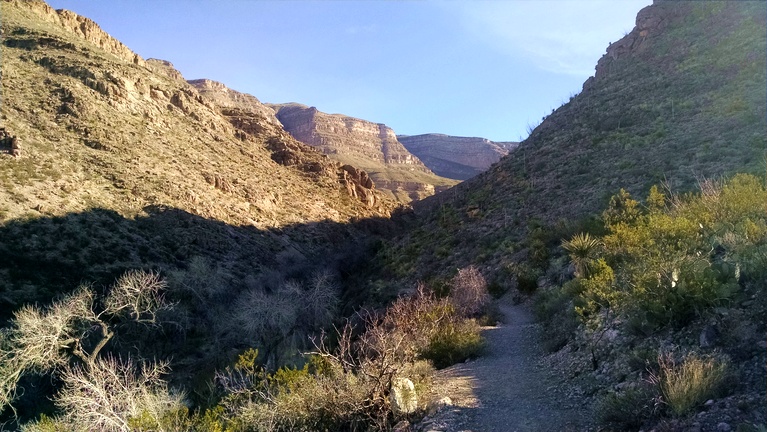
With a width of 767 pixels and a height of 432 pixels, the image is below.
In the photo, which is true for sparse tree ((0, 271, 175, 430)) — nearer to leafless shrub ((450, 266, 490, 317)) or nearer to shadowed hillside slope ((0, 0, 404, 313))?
shadowed hillside slope ((0, 0, 404, 313))

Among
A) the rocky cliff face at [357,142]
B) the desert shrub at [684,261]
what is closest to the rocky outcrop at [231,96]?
the rocky cliff face at [357,142]

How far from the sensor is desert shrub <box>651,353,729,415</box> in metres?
4.64

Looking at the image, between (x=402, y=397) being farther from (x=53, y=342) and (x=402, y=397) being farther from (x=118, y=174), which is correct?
(x=118, y=174)

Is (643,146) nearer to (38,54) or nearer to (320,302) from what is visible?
(320,302)

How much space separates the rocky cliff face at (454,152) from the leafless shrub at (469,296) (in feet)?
354

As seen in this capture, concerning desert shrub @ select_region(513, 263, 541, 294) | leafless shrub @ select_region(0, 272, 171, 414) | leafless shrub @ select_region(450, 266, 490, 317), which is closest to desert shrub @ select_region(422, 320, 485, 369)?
leafless shrub @ select_region(450, 266, 490, 317)

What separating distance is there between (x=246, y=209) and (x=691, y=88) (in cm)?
2929

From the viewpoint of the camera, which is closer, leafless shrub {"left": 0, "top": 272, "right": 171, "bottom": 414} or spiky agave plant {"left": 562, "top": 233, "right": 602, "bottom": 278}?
spiky agave plant {"left": 562, "top": 233, "right": 602, "bottom": 278}

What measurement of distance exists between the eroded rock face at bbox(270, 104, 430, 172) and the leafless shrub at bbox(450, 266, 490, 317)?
295 feet

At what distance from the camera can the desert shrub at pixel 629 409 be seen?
4.95 m

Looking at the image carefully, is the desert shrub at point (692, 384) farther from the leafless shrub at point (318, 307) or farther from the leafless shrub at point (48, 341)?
the leafless shrub at point (318, 307)

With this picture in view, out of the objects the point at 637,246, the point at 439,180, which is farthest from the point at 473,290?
the point at 439,180

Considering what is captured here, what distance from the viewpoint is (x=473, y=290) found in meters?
14.1

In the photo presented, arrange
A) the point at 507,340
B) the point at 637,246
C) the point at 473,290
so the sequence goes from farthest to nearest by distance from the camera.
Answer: the point at 473,290
the point at 507,340
the point at 637,246
